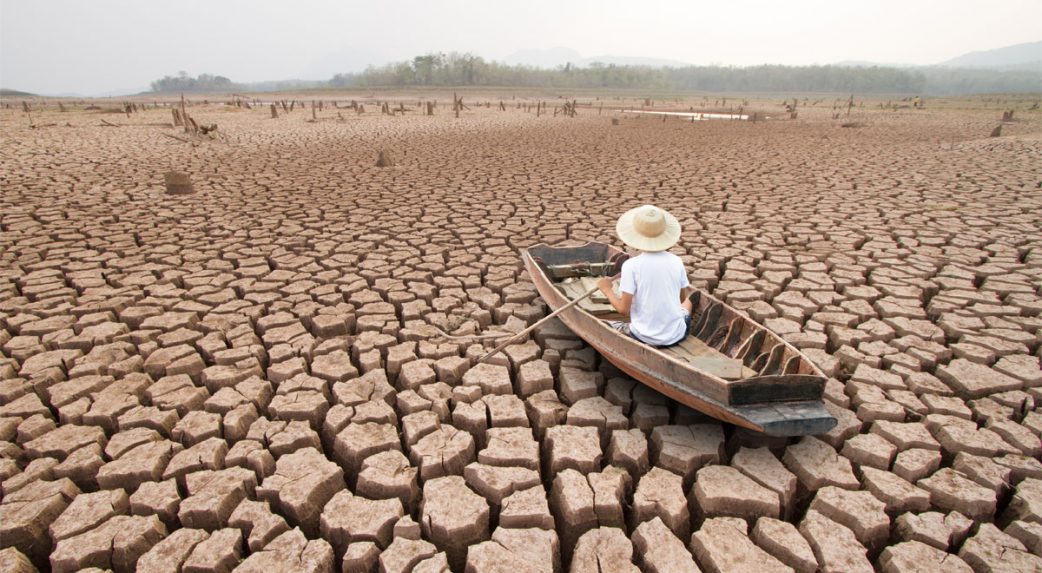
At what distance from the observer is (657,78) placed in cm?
10031

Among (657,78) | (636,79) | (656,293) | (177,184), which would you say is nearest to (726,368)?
(656,293)

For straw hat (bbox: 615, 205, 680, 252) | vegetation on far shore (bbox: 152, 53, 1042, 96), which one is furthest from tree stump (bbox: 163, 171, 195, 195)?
vegetation on far shore (bbox: 152, 53, 1042, 96)

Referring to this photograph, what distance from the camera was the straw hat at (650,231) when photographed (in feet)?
9.75

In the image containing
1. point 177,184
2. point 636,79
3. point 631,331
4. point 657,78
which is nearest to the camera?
point 631,331

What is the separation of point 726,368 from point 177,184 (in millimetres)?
7790

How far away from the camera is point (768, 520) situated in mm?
2184

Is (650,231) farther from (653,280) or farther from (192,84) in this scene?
(192,84)

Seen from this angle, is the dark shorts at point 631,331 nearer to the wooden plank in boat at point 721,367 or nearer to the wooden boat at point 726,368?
the wooden boat at point 726,368

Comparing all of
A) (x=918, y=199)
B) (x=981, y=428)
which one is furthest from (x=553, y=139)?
(x=981, y=428)

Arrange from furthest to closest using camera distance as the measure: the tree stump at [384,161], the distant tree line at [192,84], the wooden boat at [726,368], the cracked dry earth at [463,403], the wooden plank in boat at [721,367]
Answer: the distant tree line at [192,84] < the tree stump at [384,161] < the wooden plank in boat at [721,367] < the wooden boat at [726,368] < the cracked dry earth at [463,403]

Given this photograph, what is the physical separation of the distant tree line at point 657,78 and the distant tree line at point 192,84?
2967cm

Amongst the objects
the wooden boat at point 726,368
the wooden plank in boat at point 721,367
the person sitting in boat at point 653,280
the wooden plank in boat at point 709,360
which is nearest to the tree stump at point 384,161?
the wooden boat at point 726,368

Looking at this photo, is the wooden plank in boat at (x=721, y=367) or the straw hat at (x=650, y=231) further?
the straw hat at (x=650, y=231)

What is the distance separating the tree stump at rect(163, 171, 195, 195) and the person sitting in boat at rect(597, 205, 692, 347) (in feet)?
22.8
